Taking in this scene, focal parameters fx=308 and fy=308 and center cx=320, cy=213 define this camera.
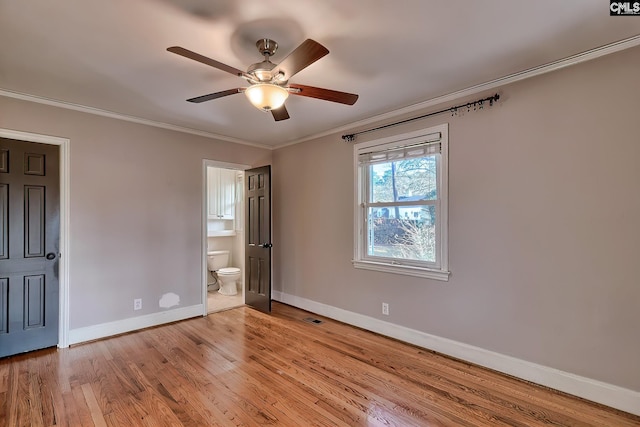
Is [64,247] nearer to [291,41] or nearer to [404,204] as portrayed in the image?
[291,41]

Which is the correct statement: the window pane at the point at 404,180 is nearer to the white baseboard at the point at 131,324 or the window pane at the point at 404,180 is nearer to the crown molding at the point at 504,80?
the crown molding at the point at 504,80

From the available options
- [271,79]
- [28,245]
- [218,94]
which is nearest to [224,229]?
[28,245]

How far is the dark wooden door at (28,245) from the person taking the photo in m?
2.88

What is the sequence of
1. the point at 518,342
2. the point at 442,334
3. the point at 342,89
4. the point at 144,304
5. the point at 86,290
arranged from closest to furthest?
the point at 518,342 → the point at 342,89 → the point at 442,334 → the point at 86,290 → the point at 144,304

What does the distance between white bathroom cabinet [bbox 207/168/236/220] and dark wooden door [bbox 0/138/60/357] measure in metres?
2.74

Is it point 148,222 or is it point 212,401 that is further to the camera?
point 148,222

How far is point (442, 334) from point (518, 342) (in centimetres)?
65

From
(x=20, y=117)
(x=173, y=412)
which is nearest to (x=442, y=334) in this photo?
(x=173, y=412)

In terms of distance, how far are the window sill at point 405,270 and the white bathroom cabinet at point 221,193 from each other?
3146mm

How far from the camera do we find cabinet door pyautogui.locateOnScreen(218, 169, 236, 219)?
19.3 feet

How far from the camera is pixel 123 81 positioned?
2.65 meters

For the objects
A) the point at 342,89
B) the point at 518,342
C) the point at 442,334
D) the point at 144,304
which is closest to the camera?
the point at 518,342

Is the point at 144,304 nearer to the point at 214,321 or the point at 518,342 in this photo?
the point at 214,321

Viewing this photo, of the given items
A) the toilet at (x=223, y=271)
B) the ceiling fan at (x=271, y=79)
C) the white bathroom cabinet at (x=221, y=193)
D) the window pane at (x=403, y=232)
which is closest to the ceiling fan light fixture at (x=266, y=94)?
the ceiling fan at (x=271, y=79)
